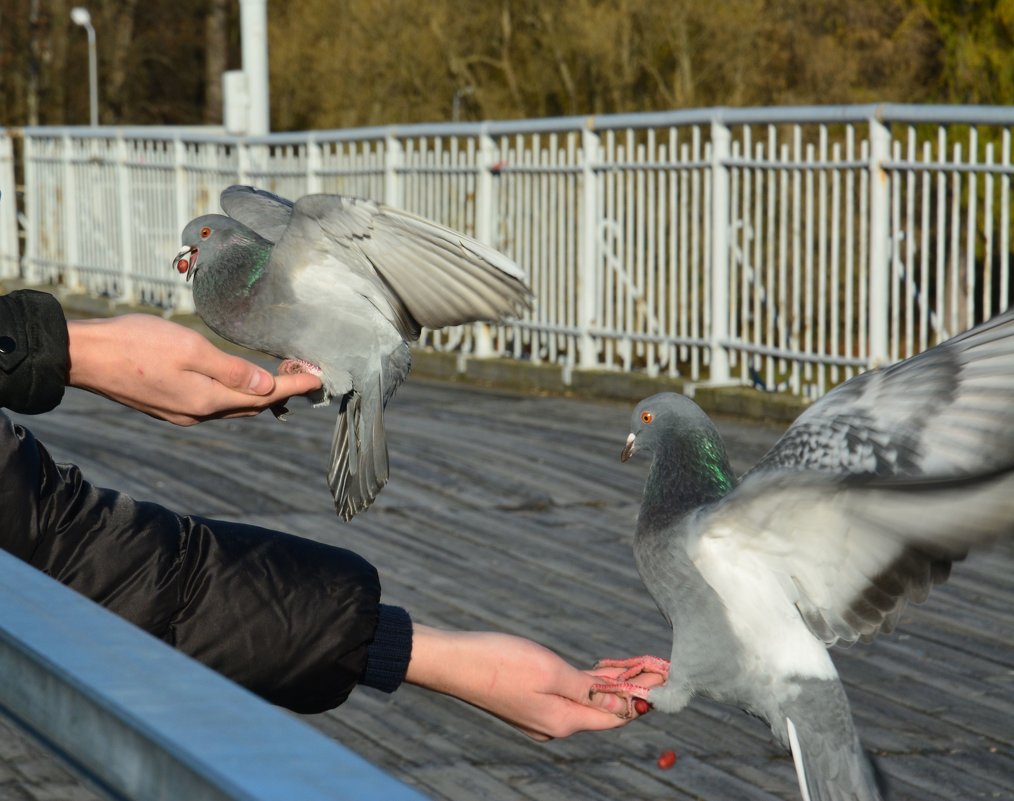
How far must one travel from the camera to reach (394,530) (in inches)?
289

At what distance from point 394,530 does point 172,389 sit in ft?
15.1

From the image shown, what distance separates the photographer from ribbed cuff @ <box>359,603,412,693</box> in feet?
10.00

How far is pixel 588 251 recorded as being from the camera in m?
11.8

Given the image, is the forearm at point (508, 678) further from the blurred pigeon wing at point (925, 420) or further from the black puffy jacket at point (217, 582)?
the blurred pigeon wing at point (925, 420)

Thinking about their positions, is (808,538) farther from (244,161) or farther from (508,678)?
(244,161)

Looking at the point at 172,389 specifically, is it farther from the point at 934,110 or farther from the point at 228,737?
the point at 934,110

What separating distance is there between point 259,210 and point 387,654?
1409mm

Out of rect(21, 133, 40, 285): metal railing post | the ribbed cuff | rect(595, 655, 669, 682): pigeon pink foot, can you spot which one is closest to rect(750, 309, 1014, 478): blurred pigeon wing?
rect(595, 655, 669, 682): pigeon pink foot

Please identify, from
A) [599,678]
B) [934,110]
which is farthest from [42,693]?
[934,110]

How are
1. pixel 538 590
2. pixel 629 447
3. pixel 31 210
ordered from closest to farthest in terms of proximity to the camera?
pixel 629 447 → pixel 538 590 → pixel 31 210

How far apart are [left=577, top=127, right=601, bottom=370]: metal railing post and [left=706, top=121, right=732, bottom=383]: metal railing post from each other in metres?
1.11

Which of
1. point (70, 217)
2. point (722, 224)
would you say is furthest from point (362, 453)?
point (70, 217)

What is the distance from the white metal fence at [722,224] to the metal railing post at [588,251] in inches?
0.6

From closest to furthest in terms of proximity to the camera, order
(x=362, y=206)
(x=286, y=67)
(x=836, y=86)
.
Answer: (x=362, y=206) → (x=836, y=86) → (x=286, y=67)
